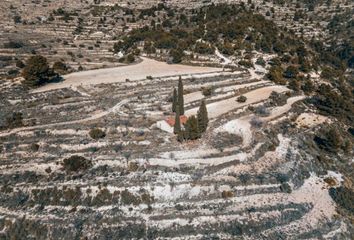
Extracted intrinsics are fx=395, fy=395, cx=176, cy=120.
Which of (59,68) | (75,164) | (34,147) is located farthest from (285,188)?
(59,68)

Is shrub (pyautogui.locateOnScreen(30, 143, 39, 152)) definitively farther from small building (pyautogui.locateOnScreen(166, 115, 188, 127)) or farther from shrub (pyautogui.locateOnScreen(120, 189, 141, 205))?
small building (pyautogui.locateOnScreen(166, 115, 188, 127))

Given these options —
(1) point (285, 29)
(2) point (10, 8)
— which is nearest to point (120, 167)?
(1) point (285, 29)

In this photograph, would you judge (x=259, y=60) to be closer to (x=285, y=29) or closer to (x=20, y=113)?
(x=285, y=29)

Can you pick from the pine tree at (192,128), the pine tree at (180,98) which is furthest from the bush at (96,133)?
the pine tree at (180,98)

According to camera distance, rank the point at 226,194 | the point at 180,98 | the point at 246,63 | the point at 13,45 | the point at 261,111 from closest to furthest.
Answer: the point at 226,194 → the point at 180,98 → the point at 261,111 → the point at 246,63 → the point at 13,45

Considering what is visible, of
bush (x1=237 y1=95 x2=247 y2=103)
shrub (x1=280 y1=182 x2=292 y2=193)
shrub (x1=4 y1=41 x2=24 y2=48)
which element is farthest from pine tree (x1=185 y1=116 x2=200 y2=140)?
shrub (x1=4 y1=41 x2=24 y2=48)

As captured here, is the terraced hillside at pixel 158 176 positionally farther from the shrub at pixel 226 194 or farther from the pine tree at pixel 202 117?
the pine tree at pixel 202 117

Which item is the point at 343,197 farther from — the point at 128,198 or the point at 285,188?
the point at 128,198
